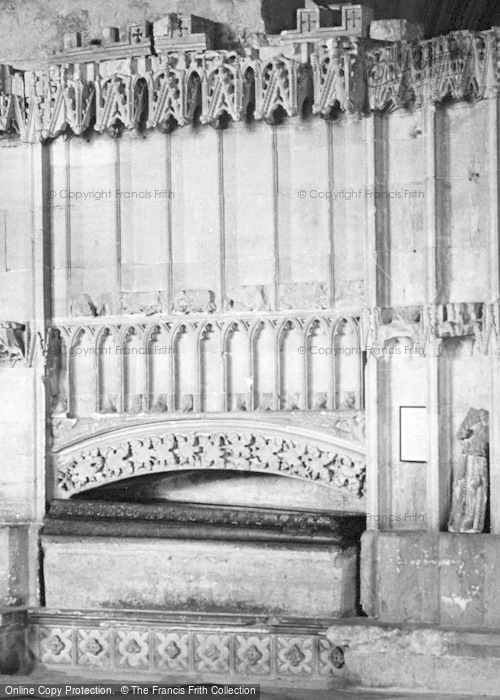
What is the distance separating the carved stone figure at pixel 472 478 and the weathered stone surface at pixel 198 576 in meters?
1.12

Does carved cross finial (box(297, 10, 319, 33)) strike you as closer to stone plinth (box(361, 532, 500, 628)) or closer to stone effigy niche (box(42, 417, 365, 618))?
stone effigy niche (box(42, 417, 365, 618))

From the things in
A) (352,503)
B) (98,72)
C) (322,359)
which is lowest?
(352,503)

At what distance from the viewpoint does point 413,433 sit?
13.9 meters

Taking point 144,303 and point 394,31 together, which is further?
point 144,303

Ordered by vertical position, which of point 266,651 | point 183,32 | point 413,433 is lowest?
point 266,651

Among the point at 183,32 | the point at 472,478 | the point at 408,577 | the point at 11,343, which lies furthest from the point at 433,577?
the point at 183,32

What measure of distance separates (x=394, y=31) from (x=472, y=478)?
14.2 ft

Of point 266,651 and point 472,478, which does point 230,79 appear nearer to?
point 472,478

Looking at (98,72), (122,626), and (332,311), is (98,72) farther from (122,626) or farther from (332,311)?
(122,626)

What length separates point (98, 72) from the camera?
15000mm

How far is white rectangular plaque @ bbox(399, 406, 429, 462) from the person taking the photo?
13.8 m

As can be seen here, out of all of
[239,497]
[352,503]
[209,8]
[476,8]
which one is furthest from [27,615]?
[476,8]

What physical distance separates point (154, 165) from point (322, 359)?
105 inches

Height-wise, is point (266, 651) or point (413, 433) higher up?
point (413, 433)
